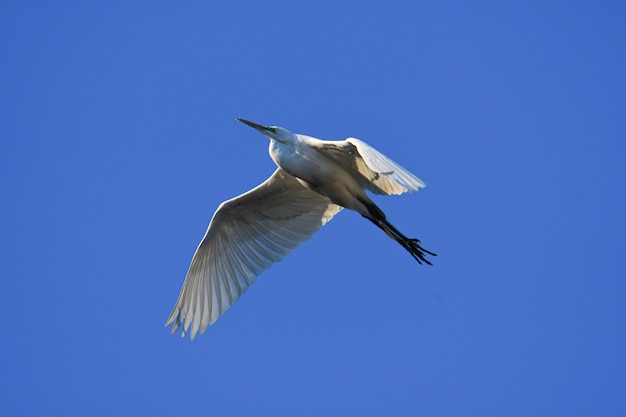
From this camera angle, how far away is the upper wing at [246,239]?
33.4 ft

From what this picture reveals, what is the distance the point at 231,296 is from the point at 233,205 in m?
1.18

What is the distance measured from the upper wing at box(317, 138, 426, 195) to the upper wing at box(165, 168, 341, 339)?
126 centimetres

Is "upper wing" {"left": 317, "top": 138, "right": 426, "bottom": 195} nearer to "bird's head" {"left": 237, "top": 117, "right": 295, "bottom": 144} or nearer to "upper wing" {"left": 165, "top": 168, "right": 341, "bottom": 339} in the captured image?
"bird's head" {"left": 237, "top": 117, "right": 295, "bottom": 144}

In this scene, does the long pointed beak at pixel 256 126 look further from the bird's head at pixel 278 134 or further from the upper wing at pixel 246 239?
the upper wing at pixel 246 239

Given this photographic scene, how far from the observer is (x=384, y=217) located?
9.32m

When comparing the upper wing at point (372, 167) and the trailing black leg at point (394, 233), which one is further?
the trailing black leg at point (394, 233)

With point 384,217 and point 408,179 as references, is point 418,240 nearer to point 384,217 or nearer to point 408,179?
point 384,217

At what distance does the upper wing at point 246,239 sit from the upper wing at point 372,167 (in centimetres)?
126

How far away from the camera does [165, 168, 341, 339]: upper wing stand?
10.2m

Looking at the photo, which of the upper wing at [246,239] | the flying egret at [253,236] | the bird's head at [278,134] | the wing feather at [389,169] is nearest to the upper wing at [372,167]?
the wing feather at [389,169]

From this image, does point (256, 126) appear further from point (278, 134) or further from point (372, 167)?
point (372, 167)

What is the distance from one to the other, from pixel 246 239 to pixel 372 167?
12.5 ft

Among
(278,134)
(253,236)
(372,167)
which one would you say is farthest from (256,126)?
(372,167)

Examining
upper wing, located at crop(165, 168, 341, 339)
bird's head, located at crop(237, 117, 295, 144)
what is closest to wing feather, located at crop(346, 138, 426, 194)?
bird's head, located at crop(237, 117, 295, 144)
